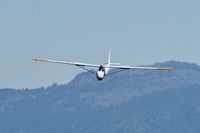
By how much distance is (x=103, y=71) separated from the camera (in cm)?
19650

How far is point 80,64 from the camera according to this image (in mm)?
195875

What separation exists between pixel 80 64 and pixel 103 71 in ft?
16.0
